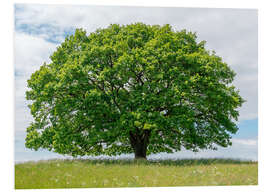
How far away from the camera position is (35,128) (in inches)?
722

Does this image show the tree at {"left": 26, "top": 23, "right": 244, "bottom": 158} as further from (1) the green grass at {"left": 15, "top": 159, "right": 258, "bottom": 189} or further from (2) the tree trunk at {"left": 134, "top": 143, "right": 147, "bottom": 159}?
(1) the green grass at {"left": 15, "top": 159, "right": 258, "bottom": 189}

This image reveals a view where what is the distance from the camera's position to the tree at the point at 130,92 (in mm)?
16703

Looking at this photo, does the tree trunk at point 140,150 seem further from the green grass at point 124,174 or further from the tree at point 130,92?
the green grass at point 124,174

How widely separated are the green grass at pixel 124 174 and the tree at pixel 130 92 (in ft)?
6.20

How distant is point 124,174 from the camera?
Result: 14.2m

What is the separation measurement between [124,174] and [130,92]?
493cm

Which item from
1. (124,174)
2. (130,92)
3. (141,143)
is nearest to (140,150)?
(141,143)

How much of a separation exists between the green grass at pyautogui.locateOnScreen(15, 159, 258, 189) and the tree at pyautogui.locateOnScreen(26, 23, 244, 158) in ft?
6.20

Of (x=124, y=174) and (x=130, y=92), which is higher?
(x=130, y=92)

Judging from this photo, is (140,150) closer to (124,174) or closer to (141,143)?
(141,143)

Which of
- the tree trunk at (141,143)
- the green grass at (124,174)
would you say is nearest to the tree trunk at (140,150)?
the tree trunk at (141,143)

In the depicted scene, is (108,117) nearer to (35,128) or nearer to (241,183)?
(35,128)

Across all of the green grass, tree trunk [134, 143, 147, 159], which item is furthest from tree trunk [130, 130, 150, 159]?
the green grass
